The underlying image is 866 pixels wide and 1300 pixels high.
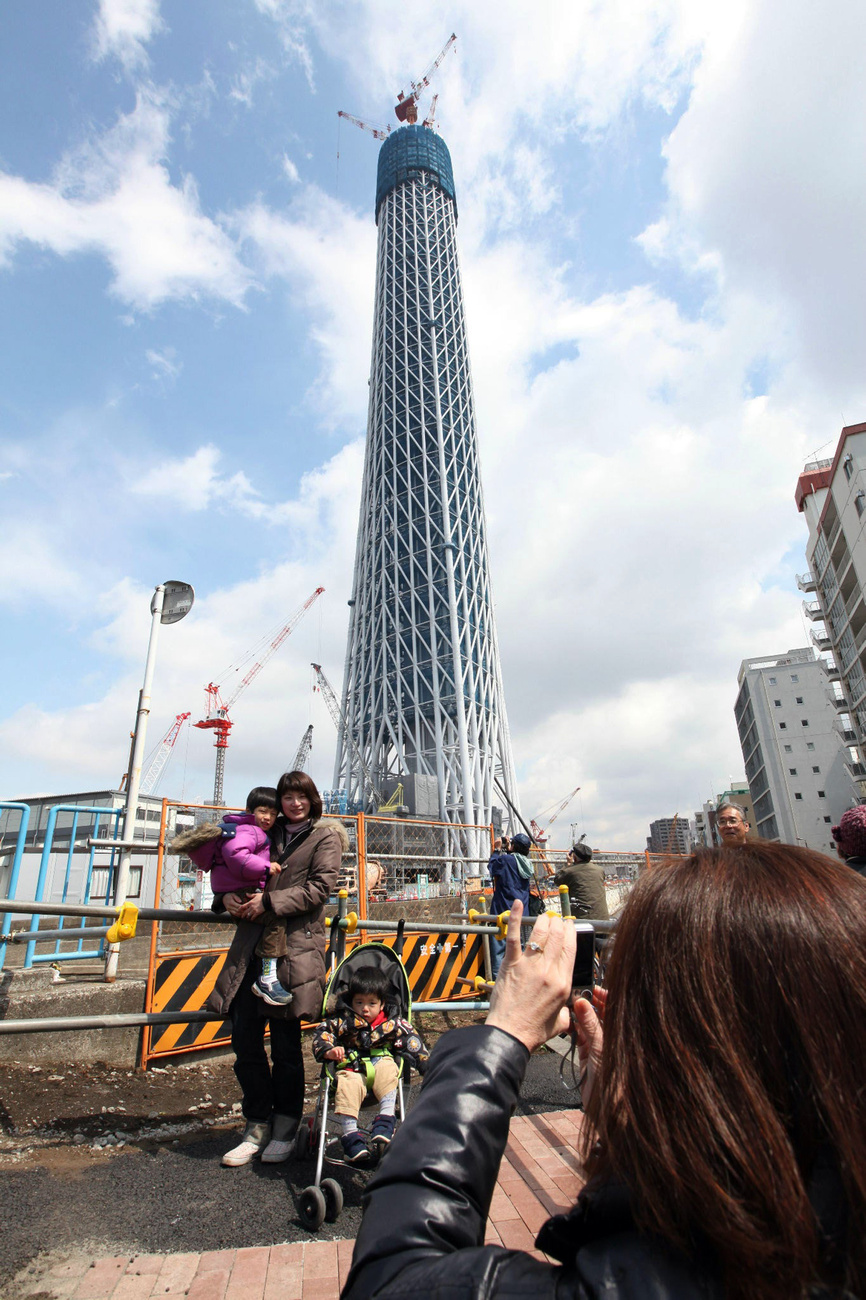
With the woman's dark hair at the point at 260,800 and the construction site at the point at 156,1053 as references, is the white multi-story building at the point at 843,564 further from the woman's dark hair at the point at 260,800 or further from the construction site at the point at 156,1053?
the woman's dark hair at the point at 260,800

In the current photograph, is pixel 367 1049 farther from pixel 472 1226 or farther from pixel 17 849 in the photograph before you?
pixel 17 849

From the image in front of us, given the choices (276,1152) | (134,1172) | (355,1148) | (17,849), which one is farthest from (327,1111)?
(17,849)

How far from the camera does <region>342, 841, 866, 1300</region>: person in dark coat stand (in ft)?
2.05

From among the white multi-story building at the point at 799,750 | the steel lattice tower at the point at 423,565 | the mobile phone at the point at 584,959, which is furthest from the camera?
the white multi-story building at the point at 799,750

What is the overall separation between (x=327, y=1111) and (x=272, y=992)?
23.2 inches

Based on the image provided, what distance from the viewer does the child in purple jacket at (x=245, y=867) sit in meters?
3.13

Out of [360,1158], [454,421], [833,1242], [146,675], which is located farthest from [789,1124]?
[454,421]

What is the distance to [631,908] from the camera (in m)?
0.91

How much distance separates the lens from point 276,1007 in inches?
122

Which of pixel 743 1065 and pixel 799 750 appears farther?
pixel 799 750

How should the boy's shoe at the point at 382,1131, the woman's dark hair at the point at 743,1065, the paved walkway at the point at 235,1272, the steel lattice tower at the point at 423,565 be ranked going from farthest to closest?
1. the steel lattice tower at the point at 423,565
2. the boy's shoe at the point at 382,1131
3. the paved walkway at the point at 235,1272
4. the woman's dark hair at the point at 743,1065

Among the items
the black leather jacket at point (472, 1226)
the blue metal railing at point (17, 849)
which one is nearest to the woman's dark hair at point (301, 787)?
the blue metal railing at point (17, 849)

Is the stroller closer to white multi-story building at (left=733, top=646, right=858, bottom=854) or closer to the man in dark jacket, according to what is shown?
the man in dark jacket

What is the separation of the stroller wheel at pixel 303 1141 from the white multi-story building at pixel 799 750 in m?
62.8
